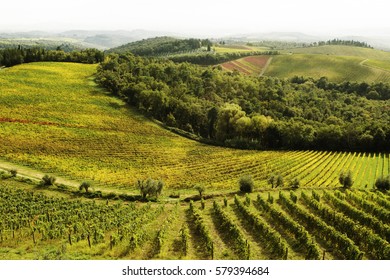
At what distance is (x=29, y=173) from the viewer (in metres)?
62.0

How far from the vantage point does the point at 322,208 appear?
4422cm

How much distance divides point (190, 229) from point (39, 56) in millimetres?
139142

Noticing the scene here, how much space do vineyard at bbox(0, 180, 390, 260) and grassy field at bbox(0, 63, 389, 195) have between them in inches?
522

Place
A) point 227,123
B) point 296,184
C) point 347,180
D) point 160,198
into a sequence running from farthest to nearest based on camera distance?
point 227,123 → point 296,184 → point 347,180 → point 160,198

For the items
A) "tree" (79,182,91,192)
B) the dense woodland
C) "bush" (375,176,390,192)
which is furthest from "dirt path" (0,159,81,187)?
"bush" (375,176,390,192)

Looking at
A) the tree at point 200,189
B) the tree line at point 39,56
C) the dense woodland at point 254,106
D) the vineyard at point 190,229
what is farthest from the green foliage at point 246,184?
the tree line at point 39,56

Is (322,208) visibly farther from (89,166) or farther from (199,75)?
(199,75)

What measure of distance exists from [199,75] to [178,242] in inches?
5067

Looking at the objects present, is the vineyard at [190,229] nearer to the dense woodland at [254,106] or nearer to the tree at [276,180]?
the tree at [276,180]

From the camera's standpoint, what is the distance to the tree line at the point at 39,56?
14450 centimetres

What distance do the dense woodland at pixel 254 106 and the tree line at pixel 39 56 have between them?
16.8 metres

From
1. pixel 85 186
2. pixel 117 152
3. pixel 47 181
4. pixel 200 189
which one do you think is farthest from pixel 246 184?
pixel 117 152

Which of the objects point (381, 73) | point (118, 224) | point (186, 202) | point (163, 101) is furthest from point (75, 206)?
point (381, 73)

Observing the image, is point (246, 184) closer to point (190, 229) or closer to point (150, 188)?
point (150, 188)
